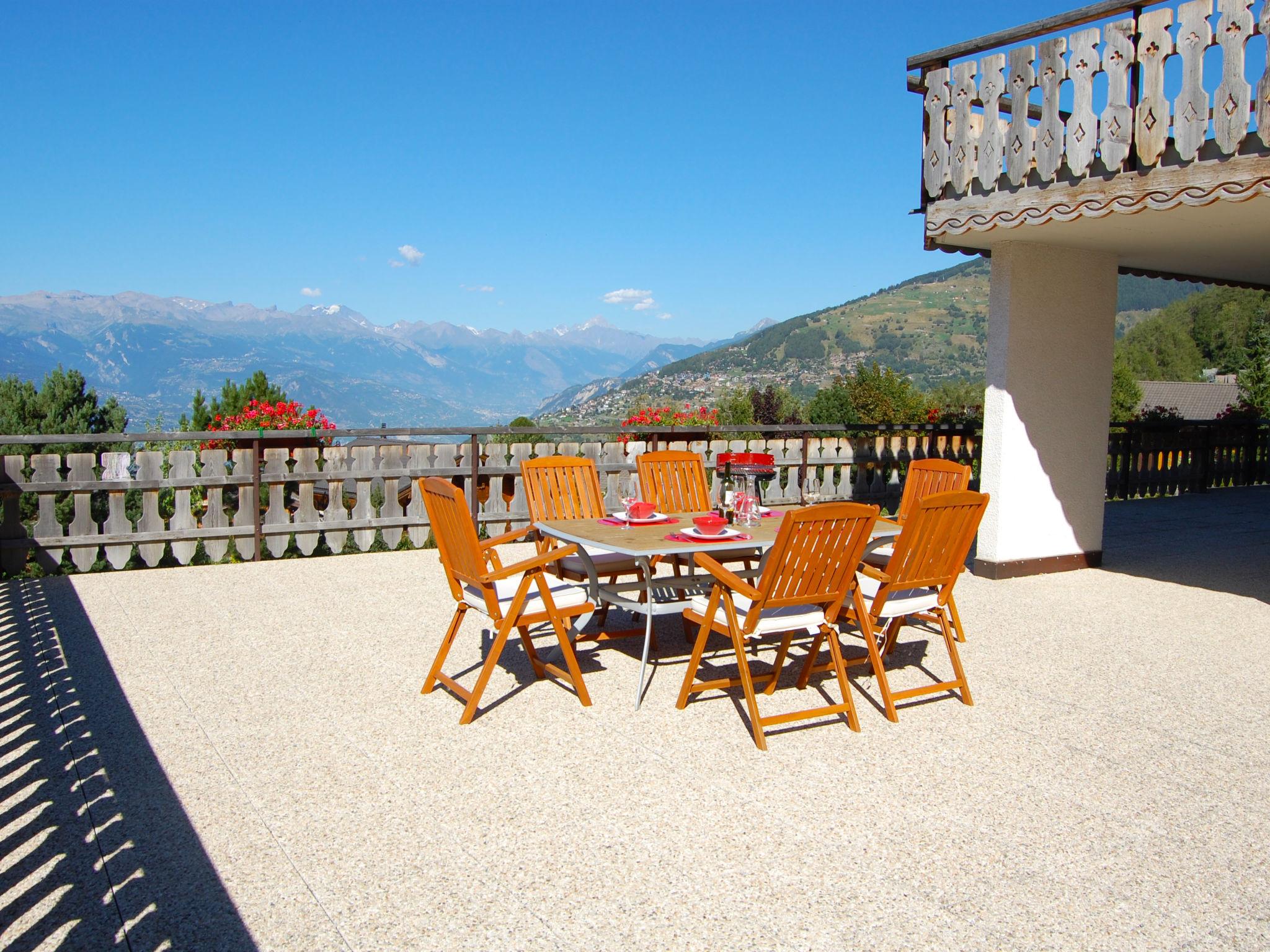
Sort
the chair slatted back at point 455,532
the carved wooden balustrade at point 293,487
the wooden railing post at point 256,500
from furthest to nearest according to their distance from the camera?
1. the wooden railing post at point 256,500
2. the carved wooden balustrade at point 293,487
3. the chair slatted back at point 455,532

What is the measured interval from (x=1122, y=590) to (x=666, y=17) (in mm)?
31165

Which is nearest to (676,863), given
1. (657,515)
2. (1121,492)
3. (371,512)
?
(657,515)

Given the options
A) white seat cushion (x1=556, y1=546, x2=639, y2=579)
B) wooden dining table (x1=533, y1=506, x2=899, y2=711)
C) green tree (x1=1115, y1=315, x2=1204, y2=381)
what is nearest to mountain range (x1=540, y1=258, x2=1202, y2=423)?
green tree (x1=1115, y1=315, x2=1204, y2=381)

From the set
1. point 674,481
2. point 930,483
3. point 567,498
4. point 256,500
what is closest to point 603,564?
point 567,498

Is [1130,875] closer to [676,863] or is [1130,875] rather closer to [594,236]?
[676,863]

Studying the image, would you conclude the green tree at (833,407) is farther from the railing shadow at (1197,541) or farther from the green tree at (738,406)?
the railing shadow at (1197,541)

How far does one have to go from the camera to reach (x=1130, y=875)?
2621 mm

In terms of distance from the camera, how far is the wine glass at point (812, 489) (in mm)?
9414

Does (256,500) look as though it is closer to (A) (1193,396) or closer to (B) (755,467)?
(B) (755,467)

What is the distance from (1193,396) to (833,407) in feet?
113

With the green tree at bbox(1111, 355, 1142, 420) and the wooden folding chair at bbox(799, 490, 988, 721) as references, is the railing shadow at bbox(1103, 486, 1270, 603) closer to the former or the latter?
the wooden folding chair at bbox(799, 490, 988, 721)

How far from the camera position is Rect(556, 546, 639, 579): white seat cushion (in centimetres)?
507

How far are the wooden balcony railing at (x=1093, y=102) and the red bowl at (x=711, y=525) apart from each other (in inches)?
129

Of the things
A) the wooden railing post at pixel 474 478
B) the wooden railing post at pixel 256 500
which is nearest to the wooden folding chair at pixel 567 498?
the wooden railing post at pixel 474 478
